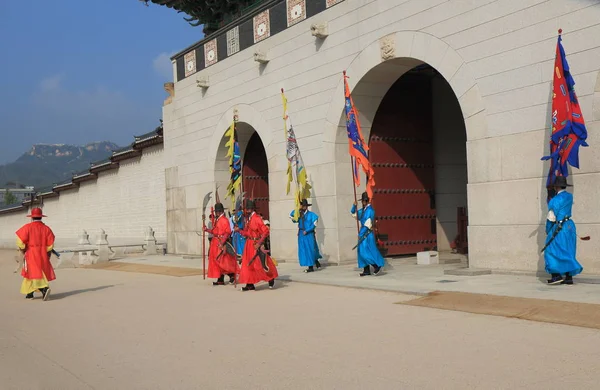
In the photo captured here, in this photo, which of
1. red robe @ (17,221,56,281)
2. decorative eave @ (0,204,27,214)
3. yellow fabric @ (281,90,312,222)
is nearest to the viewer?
red robe @ (17,221,56,281)

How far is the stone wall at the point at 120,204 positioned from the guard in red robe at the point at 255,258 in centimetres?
1366

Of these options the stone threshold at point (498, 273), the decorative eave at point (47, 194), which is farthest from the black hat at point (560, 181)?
the decorative eave at point (47, 194)

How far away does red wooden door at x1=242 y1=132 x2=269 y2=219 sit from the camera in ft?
60.6

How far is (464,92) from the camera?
10742 mm

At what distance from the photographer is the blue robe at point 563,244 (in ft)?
27.6

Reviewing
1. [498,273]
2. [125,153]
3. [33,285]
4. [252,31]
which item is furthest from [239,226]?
[125,153]

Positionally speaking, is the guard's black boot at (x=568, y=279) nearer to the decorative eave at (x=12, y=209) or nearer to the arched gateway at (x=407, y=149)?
the arched gateway at (x=407, y=149)

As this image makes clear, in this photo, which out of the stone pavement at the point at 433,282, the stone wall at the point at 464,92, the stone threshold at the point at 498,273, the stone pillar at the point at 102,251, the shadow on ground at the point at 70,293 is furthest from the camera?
the stone pillar at the point at 102,251

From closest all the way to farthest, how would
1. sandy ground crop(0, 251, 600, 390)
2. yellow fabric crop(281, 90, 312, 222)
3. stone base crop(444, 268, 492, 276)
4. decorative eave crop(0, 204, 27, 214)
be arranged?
sandy ground crop(0, 251, 600, 390) < stone base crop(444, 268, 492, 276) < yellow fabric crop(281, 90, 312, 222) < decorative eave crop(0, 204, 27, 214)

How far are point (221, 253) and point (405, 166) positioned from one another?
518cm

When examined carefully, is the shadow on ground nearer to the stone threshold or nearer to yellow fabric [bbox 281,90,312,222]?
yellow fabric [bbox 281,90,312,222]

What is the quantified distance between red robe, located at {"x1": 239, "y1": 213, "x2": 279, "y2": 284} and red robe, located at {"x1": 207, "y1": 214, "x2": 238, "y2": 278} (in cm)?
92

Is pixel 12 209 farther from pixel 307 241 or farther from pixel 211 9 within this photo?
pixel 307 241

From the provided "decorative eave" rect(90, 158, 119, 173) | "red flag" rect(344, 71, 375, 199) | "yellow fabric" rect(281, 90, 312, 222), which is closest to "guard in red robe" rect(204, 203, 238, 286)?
"yellow fabric" rect(281, 90, 312, 222)
